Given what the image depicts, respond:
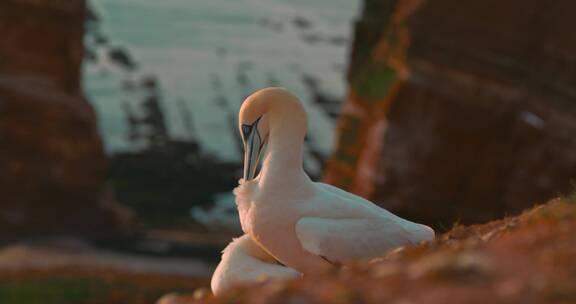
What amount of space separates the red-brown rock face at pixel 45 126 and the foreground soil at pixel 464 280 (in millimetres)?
30906

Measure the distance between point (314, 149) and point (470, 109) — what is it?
1753 cm

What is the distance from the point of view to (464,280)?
4254mm

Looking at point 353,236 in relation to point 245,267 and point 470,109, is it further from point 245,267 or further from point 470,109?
point 470,109

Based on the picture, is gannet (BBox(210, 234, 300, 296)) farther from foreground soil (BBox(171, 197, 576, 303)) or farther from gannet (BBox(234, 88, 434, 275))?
foreground soil (BBox(171, 197, 576, 303))

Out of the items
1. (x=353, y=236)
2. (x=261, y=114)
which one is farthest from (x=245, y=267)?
(x=261, y=114)

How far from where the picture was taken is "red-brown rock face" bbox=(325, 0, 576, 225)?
2900 centimetres

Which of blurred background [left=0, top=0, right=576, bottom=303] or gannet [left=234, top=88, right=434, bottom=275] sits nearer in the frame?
gannet [left=234, top=88, right=434, bottom=275]

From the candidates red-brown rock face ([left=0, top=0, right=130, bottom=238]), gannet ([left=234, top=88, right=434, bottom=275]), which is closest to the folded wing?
gannet ([left=234, top=88, right=434, bottom=275])

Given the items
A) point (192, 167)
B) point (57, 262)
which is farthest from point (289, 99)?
point (192, 167)

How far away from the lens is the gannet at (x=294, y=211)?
741 centimetres

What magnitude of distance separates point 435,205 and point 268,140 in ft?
78.2

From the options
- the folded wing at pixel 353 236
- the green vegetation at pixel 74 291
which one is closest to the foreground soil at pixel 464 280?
the folded wing at pixel 353 236

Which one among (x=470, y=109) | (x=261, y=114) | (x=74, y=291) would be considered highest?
(x=470, y=109)

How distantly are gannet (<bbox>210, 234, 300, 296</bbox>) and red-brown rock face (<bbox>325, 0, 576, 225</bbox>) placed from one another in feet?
71.0
